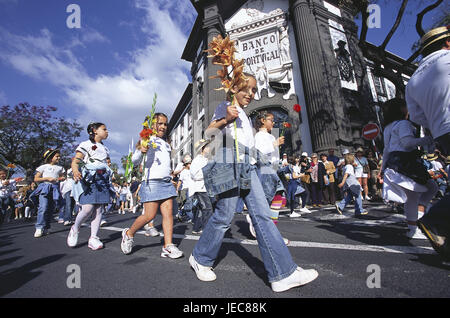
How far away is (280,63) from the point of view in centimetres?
1325

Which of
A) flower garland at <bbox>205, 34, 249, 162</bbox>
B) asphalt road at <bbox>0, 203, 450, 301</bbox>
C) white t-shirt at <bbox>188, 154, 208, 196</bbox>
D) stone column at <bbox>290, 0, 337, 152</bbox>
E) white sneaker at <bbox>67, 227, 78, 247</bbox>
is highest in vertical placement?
stone column at <bbox>290, 0, 337, 152</bbox>

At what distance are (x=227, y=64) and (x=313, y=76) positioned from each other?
37.5 feet

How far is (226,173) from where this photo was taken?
1.81 meters

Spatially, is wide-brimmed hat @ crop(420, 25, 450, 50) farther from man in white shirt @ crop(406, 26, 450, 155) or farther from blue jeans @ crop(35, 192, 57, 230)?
blue jeans @ crop(35, 192, 57, 230)

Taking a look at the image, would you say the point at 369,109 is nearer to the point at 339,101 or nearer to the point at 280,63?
the point at 339,101

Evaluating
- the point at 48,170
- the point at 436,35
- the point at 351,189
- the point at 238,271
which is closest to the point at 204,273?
the point at 238,271

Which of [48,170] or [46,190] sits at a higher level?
[48,170]

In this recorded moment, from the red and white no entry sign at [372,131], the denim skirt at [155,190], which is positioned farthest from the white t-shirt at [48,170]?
the red and white no entry sign at [372,131]

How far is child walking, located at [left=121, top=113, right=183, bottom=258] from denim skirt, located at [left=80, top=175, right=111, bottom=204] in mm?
832

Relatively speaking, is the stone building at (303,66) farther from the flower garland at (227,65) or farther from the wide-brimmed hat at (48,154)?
the flower garland at (227,65)

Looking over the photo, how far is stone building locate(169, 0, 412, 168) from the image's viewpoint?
11.7m

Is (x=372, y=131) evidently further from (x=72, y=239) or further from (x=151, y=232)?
(x=72, y=239)

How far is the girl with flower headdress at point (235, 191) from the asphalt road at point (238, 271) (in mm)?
132

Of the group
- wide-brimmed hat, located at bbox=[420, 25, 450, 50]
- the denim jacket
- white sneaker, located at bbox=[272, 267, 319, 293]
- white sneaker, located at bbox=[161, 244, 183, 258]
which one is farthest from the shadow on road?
wide-brimmed hat, located at bbox=[420, 25, 450, 50]
